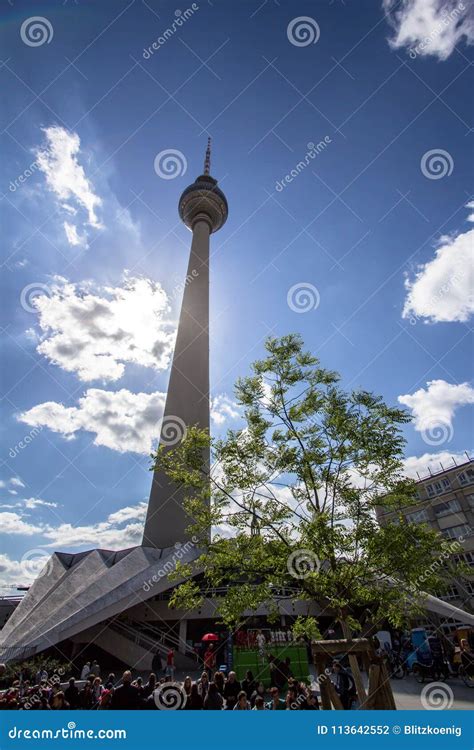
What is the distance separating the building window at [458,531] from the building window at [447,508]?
1705 mm

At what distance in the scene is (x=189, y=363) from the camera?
160 ft

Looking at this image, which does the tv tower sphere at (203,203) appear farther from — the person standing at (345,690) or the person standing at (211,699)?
the person standing at (211,699)

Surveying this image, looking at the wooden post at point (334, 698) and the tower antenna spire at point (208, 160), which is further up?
the tower antenna spire at point (208, 160)

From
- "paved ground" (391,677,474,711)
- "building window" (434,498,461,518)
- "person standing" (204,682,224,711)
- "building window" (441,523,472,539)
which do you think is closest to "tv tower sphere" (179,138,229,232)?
"building window" (434,498,461,518)

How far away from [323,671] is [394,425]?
5.51 metres

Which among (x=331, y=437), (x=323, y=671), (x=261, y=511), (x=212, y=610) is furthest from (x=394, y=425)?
(x=212, y=610)

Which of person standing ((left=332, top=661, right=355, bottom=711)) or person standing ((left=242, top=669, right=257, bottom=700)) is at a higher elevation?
person standing ((left=242, top=669, right=257, bottom=700))

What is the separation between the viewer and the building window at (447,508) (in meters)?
44.1

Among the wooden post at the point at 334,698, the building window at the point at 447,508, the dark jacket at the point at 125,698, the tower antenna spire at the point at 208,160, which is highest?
the tower antenna spire at the point at 208,160

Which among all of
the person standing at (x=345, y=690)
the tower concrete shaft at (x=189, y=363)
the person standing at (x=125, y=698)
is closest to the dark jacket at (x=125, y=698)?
the person standing at (x=125, y=698)

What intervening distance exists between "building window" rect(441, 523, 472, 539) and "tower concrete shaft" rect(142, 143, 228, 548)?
1215 inches

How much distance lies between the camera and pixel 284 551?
26.1 feet

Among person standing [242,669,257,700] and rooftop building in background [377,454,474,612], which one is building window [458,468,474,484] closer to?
rooftop building in background [377,454,474,612]

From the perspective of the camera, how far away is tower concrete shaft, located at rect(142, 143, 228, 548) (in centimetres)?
3803
